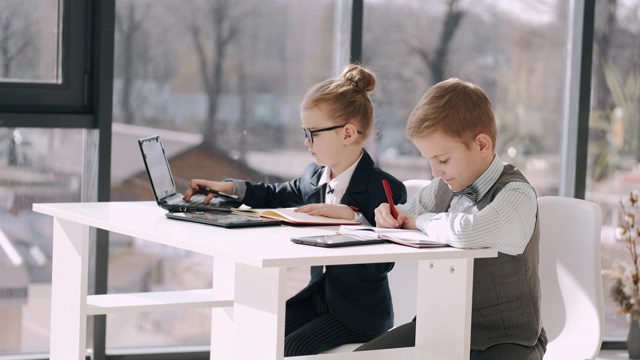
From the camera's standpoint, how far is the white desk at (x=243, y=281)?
1802mm

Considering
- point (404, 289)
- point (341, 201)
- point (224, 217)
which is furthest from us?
point (404, 289)

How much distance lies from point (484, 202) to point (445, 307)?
0.25 metres

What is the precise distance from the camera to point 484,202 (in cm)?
213

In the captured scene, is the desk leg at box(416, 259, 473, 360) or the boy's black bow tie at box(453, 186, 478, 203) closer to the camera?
the desk leg at box(416, 259, 473, 360)

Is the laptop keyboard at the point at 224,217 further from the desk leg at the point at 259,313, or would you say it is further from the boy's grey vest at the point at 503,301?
the boy's grey vest at the point at 503,301

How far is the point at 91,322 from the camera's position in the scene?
3.35 m

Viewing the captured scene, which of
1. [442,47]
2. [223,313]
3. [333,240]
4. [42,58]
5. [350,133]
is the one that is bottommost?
[223,313]

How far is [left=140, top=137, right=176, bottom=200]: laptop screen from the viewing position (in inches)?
90.7

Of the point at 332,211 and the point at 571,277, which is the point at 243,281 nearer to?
the point at 332,211

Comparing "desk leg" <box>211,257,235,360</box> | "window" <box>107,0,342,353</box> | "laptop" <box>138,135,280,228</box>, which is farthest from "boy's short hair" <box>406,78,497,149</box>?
"window" <box>107,0,342,353</box>

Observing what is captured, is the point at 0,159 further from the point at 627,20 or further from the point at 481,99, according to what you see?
the point at 627,20

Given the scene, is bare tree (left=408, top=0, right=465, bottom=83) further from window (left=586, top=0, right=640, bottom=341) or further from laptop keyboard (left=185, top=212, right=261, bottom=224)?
laptop keyboard (left=185, top=212, right=261, bottom=224)

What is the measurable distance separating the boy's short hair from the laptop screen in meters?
0.61

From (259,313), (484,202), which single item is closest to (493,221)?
(484,202)
